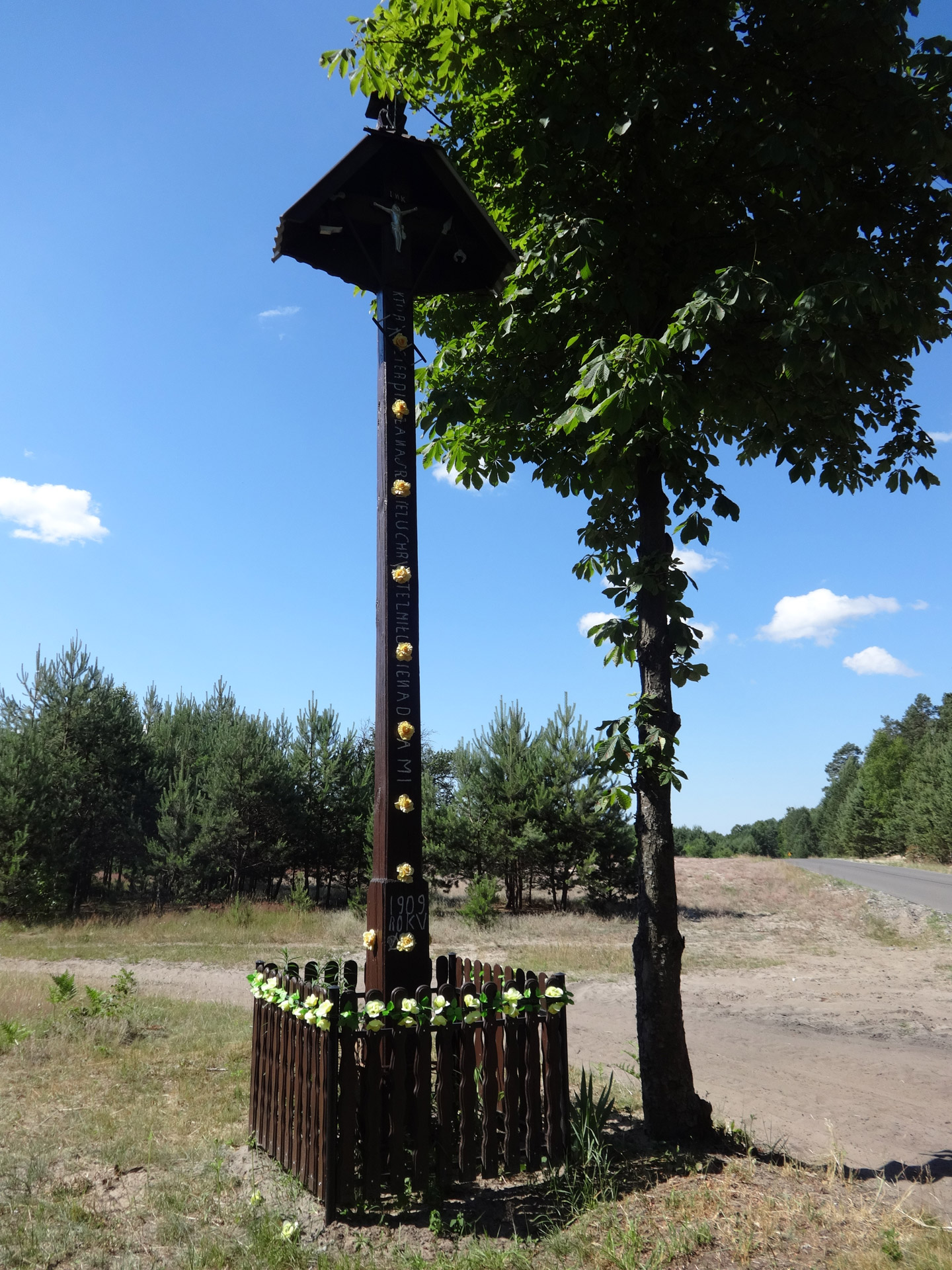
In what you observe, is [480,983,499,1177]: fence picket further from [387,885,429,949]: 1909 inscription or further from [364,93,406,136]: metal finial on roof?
[364,93,406,136]: metal finial on roof

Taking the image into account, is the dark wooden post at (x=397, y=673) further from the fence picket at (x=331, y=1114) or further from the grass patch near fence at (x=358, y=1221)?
the grass patch near fence at (x=358, y=1221)

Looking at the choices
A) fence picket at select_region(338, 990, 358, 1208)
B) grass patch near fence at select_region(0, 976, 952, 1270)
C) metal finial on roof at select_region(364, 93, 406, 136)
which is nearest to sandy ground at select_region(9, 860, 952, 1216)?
grass patch near fence at select_region(0, 976, 952, 1270)

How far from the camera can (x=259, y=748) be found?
93.8 feet

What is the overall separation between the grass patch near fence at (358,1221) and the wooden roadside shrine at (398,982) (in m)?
0.23

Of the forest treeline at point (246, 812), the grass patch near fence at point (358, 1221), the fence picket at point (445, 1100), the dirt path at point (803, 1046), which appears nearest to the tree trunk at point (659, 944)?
the grass patch near fence at point (358, 1221)

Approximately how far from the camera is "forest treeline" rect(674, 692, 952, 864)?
54.2 m

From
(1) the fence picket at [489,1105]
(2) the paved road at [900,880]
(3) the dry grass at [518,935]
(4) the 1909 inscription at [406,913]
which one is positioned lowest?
(2) the paved road at [900,880]

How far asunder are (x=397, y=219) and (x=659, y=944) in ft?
19.0

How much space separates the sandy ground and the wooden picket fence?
1.98 m

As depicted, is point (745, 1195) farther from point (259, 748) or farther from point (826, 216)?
point (259, 748)

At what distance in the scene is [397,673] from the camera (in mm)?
5641

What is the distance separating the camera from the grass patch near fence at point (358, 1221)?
12.7 feet

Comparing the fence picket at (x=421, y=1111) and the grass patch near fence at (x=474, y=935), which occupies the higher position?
the fence picket at (x=421, y=1111)

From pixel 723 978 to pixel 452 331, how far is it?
12119mm
